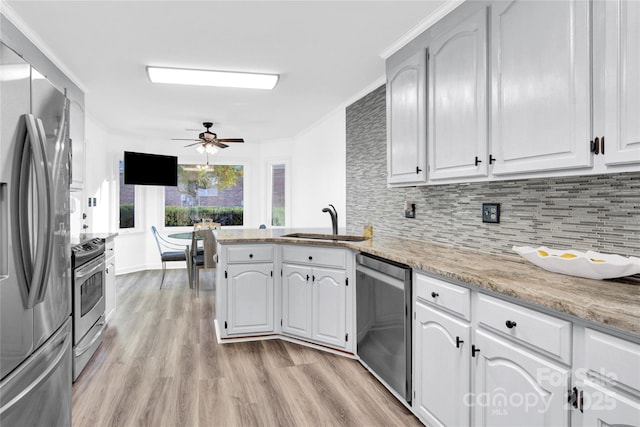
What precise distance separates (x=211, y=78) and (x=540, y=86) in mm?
2841

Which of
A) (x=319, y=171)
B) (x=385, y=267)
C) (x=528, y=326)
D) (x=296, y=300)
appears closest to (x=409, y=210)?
(x=385, y=267)

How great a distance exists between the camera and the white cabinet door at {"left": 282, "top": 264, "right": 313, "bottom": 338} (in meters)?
3.15

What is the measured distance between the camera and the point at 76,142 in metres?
3.80

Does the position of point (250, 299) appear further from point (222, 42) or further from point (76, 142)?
point (76, 142)

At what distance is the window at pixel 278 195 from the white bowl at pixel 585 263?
574cm

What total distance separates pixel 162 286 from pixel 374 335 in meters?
3.97

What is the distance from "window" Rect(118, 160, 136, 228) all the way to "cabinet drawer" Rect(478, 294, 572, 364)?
6.38 m

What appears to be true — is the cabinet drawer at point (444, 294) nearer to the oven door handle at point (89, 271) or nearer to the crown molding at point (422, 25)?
the crown molding at point (422, 25)

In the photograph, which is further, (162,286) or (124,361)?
(162,286)

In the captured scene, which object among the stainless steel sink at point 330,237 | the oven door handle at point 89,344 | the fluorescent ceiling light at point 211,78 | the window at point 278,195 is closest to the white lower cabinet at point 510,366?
the stainless steel sink at point 330,237

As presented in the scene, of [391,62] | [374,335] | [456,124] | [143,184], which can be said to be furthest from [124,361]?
[143,184]

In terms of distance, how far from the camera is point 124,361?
290 centimetres

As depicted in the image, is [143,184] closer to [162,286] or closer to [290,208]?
[162,286]

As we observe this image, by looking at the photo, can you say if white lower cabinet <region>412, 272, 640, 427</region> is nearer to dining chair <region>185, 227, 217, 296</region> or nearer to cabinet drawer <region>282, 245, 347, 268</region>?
cabinet drawer <region>282, 245, 347, 268</region>
